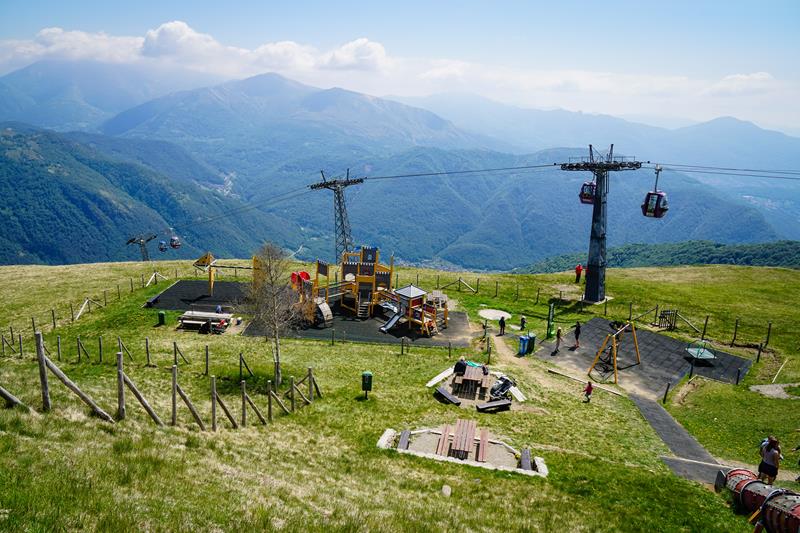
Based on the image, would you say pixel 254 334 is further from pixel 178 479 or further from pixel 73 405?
pixel 178 479

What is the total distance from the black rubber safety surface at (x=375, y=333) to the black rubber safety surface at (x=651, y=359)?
20.6ft

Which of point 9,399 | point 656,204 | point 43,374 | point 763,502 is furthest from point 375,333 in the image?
point 656,204

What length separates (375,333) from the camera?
37.6 metres

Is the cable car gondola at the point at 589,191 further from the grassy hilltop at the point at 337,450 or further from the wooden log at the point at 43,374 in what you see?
the wooden log at the point at 43,374

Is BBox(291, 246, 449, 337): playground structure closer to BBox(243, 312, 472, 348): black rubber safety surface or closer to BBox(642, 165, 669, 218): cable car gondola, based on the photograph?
BBox(243, 312, 472, 348): black rubber safety surface

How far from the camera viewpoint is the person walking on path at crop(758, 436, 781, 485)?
17016 mm

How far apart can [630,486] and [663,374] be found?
17.3 metres

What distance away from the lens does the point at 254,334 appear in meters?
36.4

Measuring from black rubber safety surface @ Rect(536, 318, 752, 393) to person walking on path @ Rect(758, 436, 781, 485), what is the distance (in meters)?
12.7

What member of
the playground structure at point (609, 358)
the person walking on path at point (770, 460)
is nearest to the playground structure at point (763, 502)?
the person walking on path at point (770, 460)

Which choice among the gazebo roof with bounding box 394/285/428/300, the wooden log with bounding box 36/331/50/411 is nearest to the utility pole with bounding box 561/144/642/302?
the gazebo roof with bounding box 394/285/428/300

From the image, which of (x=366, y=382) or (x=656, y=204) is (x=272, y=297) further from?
(x=656, y=204)

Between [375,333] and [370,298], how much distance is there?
5265 millimetres

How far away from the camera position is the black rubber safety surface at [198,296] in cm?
4175
